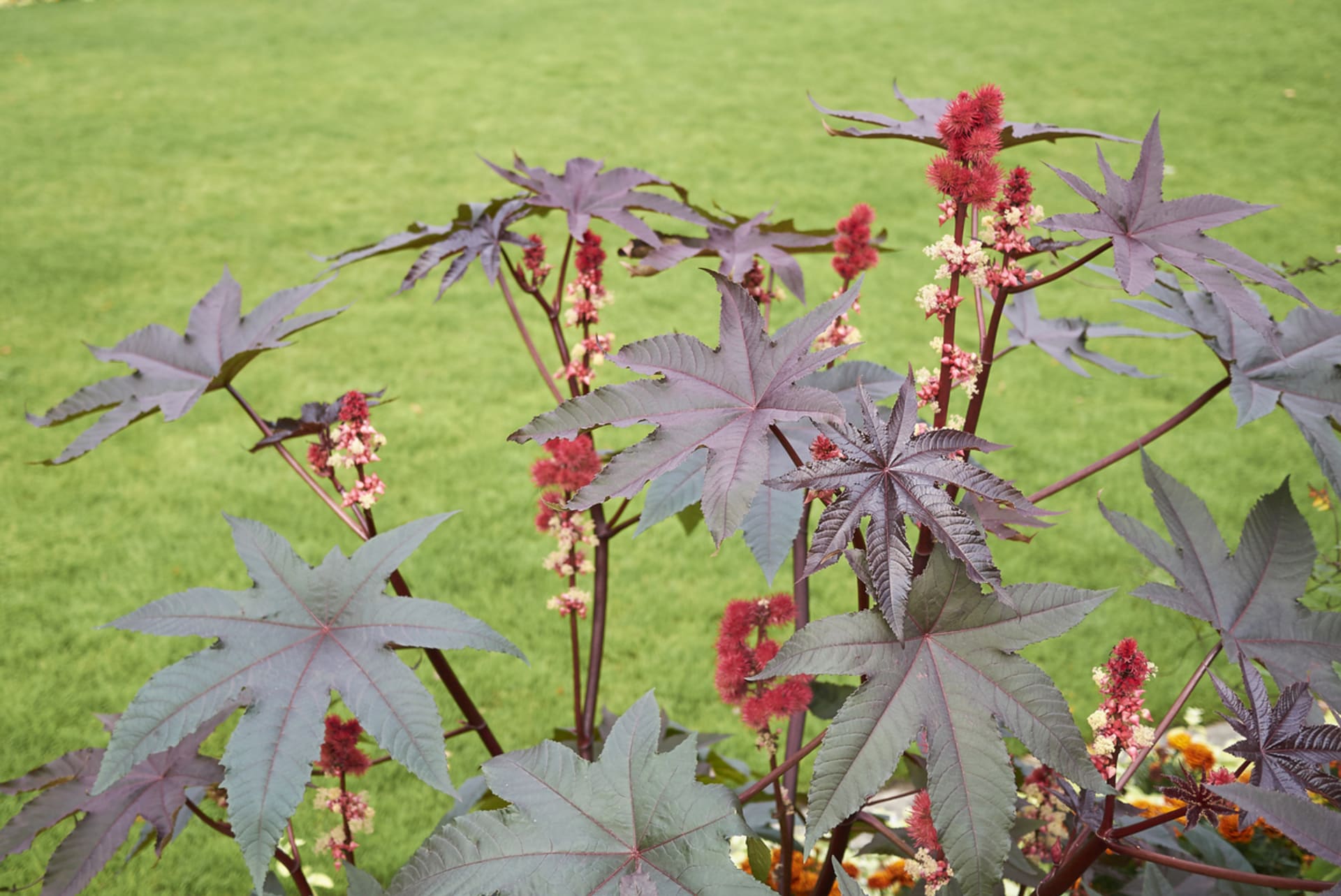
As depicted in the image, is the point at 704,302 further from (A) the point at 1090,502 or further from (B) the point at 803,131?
(B) the point at 803,131

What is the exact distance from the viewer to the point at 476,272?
214 inches

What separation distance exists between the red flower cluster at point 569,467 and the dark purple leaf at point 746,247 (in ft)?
1.03

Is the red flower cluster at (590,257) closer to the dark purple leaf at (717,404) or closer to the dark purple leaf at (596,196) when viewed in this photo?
the dark purple leaf at (596,196)

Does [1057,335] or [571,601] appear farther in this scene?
[1057,335]

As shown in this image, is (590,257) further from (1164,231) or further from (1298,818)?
(1298,818)

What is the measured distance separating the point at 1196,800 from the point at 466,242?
51.1 inches

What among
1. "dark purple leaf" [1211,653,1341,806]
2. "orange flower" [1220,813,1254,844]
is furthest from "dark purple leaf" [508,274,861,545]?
"orange flower" [1220,813,1254,844]

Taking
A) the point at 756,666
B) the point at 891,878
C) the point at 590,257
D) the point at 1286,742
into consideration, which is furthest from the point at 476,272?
the point at 1286,742

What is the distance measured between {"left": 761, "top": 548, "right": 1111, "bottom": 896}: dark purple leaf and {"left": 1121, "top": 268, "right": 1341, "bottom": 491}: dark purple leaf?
19.5 inches

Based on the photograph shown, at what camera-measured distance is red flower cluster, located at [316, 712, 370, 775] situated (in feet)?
4.79

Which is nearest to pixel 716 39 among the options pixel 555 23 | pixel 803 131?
pixel 555 23

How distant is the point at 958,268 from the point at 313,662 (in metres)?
0.86

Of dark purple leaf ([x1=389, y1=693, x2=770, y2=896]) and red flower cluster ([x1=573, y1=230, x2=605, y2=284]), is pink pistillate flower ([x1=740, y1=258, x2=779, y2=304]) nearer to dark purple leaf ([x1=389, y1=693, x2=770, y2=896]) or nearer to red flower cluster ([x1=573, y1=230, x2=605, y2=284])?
red flower cluster ([x1=573, y1=230, x2=605, y2=284])

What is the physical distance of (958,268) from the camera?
1.04 metres
